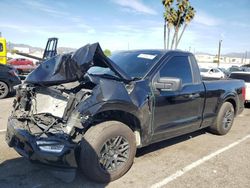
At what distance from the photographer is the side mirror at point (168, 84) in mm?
3611

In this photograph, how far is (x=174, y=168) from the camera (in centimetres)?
393

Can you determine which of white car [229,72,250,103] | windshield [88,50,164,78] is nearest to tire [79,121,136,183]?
windshield [88,50,164,78]

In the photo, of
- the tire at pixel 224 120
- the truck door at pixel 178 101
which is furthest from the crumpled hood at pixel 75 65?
the tire at pixel 224 120

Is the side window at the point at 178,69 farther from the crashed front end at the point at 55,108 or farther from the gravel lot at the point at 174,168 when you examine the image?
the gravel lot at the point at 174,168

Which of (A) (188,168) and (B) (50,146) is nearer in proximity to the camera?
(B) (50,146)

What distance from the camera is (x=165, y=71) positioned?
412 centimetres

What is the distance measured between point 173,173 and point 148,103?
1.09 metres

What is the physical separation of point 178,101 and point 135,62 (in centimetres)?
96

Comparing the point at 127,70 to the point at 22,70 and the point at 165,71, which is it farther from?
the point at 22,70

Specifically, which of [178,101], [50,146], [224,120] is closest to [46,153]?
[50,146]

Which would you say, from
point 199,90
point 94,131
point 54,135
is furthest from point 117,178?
point 199,90

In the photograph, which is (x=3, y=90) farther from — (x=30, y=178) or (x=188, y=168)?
(x=188, y=168)

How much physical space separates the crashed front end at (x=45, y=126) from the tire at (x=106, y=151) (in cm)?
15

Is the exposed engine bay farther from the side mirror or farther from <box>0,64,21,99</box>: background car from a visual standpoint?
<box>0,64,21,99</box>: background car
